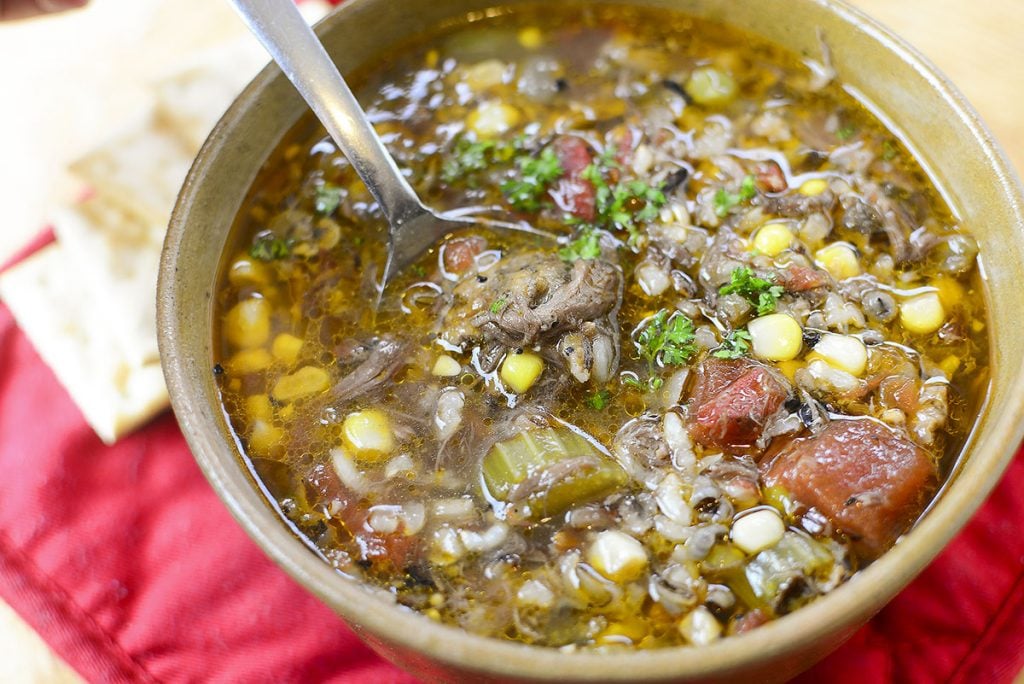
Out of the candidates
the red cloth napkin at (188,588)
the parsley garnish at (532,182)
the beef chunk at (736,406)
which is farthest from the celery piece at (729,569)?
the parsley garnish at (532,182)

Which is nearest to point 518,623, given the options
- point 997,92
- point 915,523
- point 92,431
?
point 915,523

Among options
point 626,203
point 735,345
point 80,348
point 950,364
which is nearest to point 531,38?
point 626,203

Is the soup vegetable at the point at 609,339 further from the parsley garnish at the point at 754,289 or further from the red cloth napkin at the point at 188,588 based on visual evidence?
the red cloth napkin at the point at 188,588

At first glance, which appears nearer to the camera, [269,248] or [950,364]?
[950,364]

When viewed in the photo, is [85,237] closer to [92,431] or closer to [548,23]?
[92,431]

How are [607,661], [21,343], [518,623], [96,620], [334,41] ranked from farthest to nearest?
[21,343], [334,41], [96,620], [518,623], [607,661]

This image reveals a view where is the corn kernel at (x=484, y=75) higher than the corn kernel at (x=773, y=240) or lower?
higher

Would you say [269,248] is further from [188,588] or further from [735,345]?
[735,345]
